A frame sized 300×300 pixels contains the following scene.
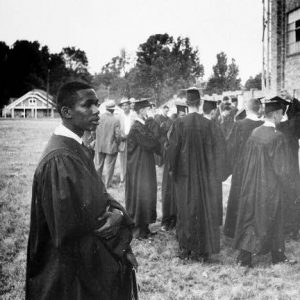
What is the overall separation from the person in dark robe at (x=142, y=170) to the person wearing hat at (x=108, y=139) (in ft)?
12.5

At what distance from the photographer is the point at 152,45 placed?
72000 millimetres

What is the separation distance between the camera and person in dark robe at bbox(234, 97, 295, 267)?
5.06 metres

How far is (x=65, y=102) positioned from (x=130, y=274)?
123 cm

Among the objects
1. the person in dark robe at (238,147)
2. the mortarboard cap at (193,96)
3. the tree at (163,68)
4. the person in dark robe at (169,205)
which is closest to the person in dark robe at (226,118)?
the person in dark robe at (169,205)

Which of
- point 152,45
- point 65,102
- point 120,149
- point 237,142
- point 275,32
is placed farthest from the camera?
point 152,45

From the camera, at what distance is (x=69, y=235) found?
2.22m

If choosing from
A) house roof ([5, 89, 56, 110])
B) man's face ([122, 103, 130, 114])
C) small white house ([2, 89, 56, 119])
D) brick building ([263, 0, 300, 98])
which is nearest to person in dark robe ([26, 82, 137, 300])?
man's face ([122, 103, 130, 114])

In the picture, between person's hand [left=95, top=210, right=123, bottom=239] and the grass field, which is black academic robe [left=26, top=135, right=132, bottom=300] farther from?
the grass field

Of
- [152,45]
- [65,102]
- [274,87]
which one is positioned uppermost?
[152,45]

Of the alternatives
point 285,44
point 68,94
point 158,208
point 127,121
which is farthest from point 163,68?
point 68,94

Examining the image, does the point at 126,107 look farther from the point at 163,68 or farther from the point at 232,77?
the point at 232,77

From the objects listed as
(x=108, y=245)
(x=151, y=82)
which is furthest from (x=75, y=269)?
(x=151, y=82)

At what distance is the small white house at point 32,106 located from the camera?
248 feet

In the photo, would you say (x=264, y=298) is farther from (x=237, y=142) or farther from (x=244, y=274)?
(x=237, y=142)
